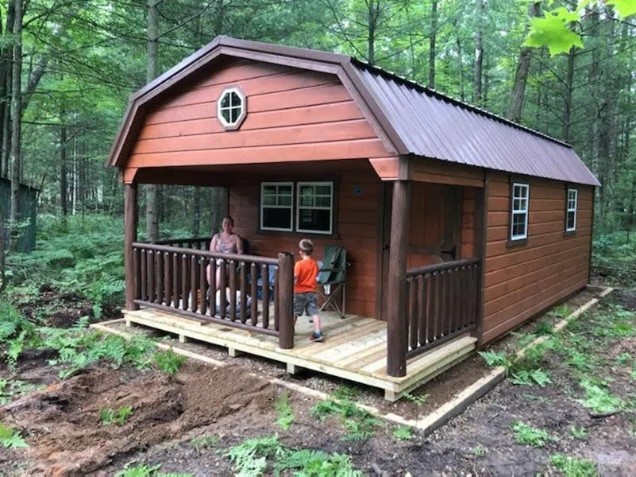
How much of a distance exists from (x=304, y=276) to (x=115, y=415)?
2.28 metres

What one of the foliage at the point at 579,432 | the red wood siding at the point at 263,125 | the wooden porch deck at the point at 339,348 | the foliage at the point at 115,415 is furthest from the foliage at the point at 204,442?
Result: the foliage at the point at 579,432

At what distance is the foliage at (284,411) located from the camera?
388 cm

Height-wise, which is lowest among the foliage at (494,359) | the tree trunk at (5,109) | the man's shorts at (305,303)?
the foliage at (494,359)

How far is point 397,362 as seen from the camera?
4.32m

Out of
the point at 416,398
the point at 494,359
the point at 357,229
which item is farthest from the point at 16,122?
the point at 494,359

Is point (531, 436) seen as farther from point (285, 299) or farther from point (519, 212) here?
point (519, 212)

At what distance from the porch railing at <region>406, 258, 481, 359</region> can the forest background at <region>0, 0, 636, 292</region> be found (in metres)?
2.60

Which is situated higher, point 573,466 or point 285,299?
point 285,299

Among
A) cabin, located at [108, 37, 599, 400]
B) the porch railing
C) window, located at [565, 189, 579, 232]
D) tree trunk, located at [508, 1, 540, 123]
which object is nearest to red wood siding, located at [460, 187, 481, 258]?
cabin, located at [108, 37, 599, 400]

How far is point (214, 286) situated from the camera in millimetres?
5848

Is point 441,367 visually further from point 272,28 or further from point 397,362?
point 272,28

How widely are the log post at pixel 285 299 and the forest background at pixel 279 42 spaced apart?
3.48m

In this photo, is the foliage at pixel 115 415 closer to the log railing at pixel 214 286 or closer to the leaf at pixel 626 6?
the log railing at pixel 214 286

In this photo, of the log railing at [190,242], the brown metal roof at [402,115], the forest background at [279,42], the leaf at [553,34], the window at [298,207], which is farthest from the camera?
the forest background at [279,42]
